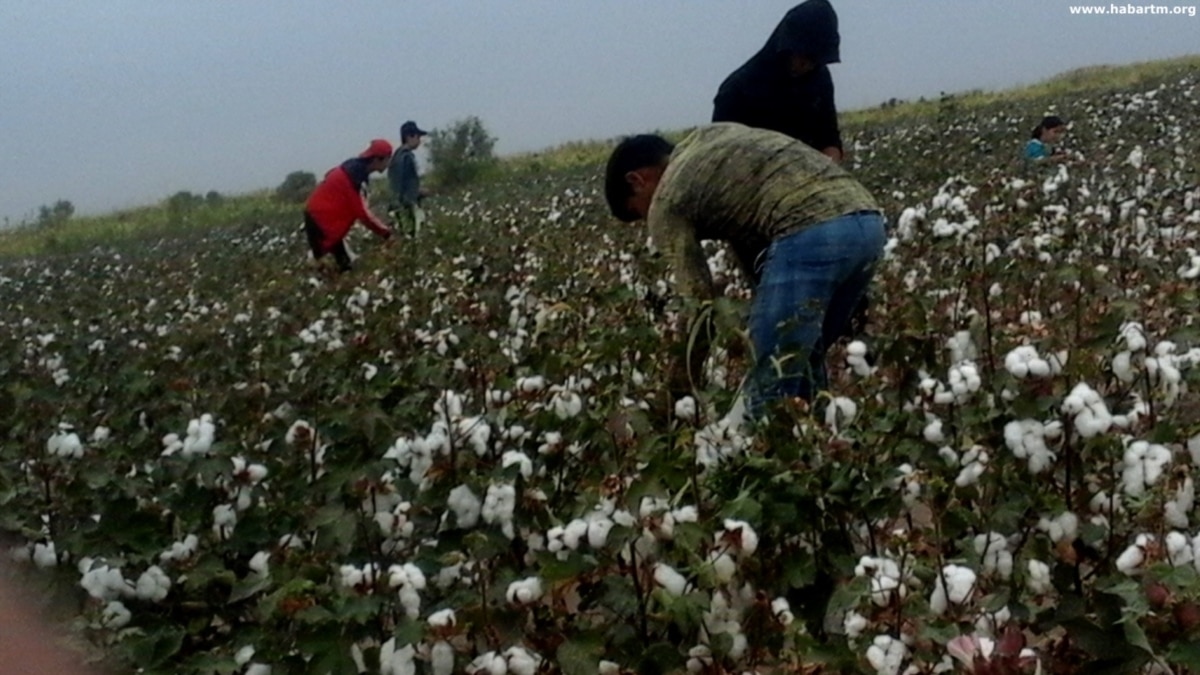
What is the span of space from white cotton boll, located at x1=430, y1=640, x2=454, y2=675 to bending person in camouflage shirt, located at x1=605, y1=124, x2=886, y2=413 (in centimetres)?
136

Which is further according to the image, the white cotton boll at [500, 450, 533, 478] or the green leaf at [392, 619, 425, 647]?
the white cotton boll at [500, 450, 533, 478]

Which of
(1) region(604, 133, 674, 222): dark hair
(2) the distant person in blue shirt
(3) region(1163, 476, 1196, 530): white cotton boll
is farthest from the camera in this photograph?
(2) the distant person in blue shirt

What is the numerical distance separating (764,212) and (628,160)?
1.19 ft

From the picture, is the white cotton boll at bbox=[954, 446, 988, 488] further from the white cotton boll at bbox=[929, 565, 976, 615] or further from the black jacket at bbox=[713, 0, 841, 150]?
the black jacket at bbox=[713, 0, 841, 150]

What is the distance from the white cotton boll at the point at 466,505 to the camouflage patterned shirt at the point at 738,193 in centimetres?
103

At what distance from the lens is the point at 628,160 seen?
11.6 feet

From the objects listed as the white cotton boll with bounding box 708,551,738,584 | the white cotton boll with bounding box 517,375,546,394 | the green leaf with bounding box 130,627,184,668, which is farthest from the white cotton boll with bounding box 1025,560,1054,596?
the green leaf with bounding box 130,627,184,668

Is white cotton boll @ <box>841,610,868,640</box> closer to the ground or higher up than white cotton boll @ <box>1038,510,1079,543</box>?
closer to the ground

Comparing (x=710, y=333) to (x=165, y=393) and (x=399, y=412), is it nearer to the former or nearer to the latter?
(x=399, y=412)

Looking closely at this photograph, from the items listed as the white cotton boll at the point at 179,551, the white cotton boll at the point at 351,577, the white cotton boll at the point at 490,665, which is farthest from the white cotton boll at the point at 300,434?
the white cotton boll at the point at 490,665

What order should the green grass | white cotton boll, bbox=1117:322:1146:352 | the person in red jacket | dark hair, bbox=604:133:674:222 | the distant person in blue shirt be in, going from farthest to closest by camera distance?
the green grass, the distant person in blue shirt, the person in red jacket, dark hair, bbox=604:133:674:222, white cotton boll, bbox=1117:322:1146:352

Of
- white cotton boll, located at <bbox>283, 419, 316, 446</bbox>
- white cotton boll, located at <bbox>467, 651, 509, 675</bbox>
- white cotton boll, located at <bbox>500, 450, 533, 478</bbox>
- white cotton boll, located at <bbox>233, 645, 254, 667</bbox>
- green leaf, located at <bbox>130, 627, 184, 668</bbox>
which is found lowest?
white cotton boll, located at <bbox>233, 645, 254, 667</bbox>

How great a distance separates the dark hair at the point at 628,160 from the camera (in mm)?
3521

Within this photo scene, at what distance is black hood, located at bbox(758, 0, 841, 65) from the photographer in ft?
12.6
